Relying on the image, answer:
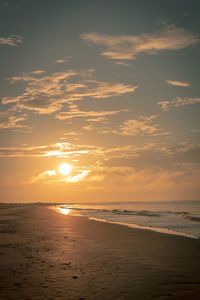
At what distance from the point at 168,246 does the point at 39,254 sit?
8.45 meters

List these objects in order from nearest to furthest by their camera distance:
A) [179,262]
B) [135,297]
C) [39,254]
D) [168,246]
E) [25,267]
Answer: [135,297] < [25,267] < [179,262] < [39,254] < [168,246]

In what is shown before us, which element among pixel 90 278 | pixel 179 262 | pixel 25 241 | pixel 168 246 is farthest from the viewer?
pixel 25 241

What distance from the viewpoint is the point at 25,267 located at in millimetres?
15258

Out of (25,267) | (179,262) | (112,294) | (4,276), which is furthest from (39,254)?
(112,294)

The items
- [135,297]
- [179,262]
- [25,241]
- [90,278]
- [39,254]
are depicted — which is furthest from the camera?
[25,241]

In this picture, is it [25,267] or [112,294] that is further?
[25,267]

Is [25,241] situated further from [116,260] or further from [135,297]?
[135,297]

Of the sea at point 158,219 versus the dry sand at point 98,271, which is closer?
the dry sand at point 98,271

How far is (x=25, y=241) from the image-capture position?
24.5 meters

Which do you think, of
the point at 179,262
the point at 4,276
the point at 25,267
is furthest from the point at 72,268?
the point at 179,262

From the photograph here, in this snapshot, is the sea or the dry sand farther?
the sea

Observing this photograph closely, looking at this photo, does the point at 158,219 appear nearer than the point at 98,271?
No

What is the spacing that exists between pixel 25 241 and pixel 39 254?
5965mm

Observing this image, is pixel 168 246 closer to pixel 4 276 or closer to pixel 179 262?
pixel 179 262
